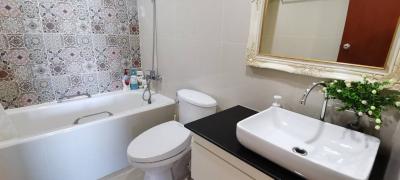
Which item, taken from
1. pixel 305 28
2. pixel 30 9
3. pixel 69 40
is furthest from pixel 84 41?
pixel 305 28

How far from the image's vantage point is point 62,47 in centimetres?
193

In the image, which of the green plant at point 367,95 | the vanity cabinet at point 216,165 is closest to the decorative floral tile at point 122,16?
the vanity cabinet at point 216,165

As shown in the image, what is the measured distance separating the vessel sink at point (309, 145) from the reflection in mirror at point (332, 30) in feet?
1.05

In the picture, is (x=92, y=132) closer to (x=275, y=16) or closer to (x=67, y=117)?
(x=67, y=117)

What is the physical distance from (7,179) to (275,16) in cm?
199

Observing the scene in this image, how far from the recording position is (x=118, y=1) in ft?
7.04

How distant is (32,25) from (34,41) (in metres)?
0.13

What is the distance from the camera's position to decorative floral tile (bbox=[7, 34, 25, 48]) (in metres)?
1.69

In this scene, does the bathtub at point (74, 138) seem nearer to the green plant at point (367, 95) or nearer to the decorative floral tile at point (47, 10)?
the decorative floral tile at point (47, 10)

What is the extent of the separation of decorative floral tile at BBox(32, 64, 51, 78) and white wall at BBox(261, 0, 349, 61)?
1.91 meters

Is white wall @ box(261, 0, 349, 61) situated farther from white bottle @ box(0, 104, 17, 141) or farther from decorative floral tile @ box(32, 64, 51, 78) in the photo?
decorative floral tile @ box(32, 64, 51, 78)

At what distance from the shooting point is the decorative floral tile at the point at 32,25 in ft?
5.68

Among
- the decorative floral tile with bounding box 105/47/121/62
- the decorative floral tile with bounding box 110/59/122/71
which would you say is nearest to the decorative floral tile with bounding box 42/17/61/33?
the decorative floral tile with bounding box 105/47/121/62

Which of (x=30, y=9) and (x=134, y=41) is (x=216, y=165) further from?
(x=30, y=9)
